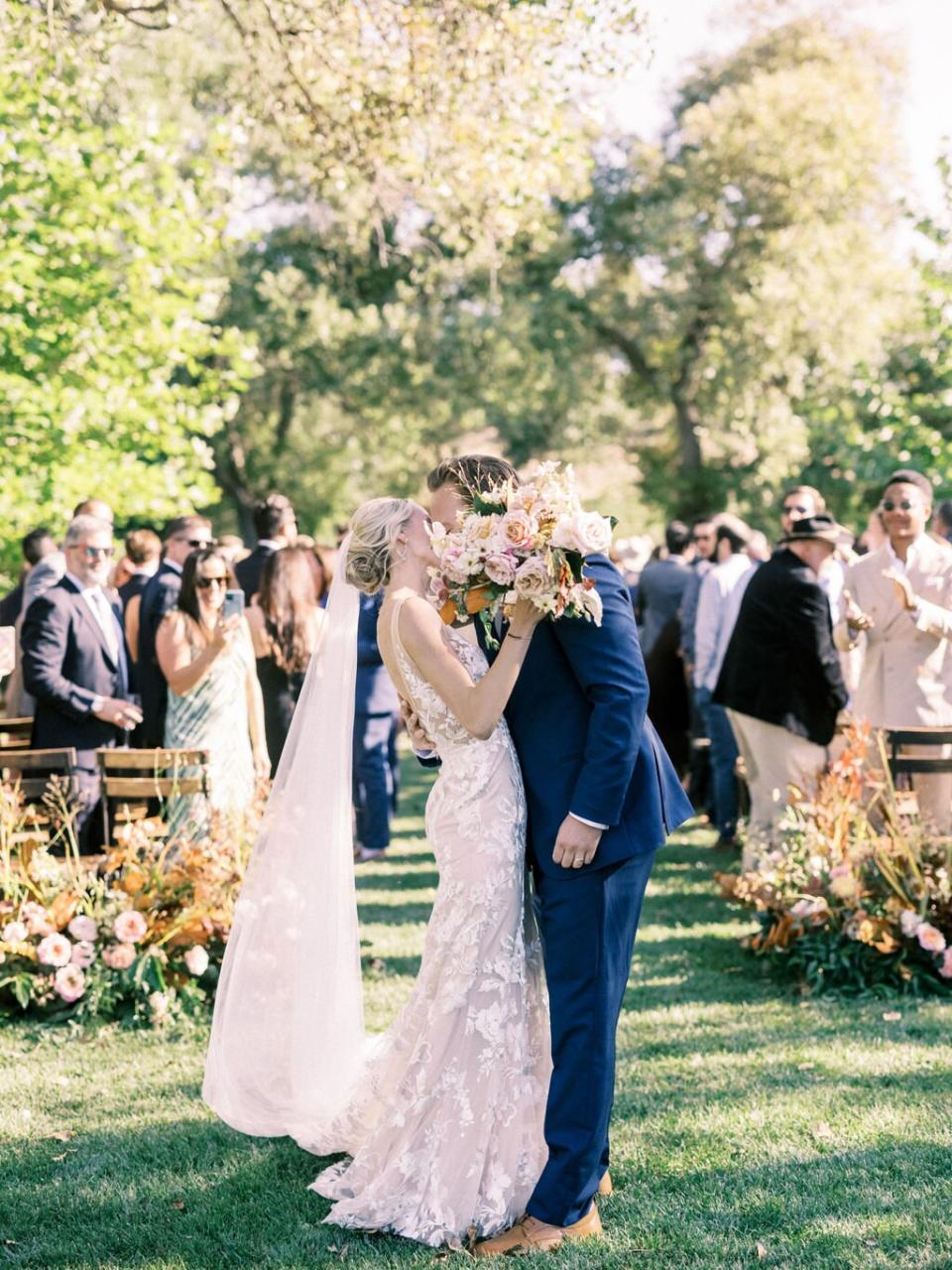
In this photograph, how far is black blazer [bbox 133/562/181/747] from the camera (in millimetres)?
7977

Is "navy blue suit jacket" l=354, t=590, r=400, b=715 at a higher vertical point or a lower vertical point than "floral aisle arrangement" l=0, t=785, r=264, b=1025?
higher

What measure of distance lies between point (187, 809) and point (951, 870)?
12.6ft

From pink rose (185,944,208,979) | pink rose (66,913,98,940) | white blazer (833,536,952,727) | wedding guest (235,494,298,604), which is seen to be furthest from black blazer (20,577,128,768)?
white blazer (833,536,952,727)

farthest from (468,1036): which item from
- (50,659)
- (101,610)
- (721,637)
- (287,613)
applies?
(721,637)

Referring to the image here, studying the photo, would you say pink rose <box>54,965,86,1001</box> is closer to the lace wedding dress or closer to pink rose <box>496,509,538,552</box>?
the lace wedding dress

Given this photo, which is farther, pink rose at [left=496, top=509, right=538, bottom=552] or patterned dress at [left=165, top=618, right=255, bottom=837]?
patterned dress at [left=165, top=618, right=255, bottom=837]

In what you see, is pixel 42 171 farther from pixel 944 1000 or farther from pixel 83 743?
pixel 944 1000

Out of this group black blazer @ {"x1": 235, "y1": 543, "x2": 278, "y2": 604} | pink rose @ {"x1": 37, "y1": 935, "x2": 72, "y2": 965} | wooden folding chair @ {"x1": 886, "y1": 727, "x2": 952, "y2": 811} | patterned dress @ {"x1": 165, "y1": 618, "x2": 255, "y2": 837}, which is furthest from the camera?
Answer: black blazer @ {"x1": 235, "y1": 543, "x2": 278, "y2": 604}

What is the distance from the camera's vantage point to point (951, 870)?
6375 mm

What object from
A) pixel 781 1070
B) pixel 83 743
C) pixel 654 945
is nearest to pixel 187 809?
pixel 83 743

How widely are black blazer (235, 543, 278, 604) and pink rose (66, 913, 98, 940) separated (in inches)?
158

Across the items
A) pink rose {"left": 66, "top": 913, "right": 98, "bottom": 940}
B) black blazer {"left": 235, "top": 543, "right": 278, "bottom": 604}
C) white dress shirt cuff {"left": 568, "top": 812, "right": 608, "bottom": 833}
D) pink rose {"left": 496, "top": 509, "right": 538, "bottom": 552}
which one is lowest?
pink rose {"left": 66, "top": 913, "right": 98, "bottom": 940}

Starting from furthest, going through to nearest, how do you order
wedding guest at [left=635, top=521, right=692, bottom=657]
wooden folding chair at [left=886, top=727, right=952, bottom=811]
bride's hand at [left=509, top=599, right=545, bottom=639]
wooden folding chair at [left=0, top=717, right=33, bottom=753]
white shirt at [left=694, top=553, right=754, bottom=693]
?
wedding guest at [left=635, top=521, right=692, bottom=657]
white shirt at [left=694, top=553, right=754, bottom=693]
wooden folding chair at [left=0, top=717, right=33, bottom=753]
wooden folding chair at [left=886, top=727, right=952, bottom=811]
bride's hand at [left=509, top=599, right=545, bottom=639]

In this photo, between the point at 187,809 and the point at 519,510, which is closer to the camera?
the point at 519,510
